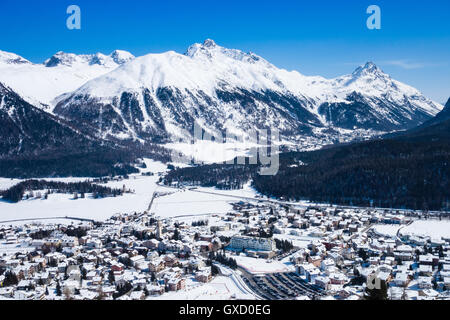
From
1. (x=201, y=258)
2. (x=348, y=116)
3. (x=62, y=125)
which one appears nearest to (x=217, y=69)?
(x=348, y=116)

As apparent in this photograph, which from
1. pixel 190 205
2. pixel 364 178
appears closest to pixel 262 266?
pixel 190 205

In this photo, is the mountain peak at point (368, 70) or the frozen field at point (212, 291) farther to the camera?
the mountain peak at point (368, 70)

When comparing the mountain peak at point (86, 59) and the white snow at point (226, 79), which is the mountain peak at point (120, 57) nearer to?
the mountain peak at point (86, 59)

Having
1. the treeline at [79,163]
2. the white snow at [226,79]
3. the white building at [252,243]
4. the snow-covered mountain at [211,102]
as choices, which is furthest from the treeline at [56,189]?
the white snow at [226,79]

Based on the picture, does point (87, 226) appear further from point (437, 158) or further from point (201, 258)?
point (437, 158)

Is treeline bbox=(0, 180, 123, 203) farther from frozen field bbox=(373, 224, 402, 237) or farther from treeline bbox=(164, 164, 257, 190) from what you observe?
frozen field bbox=(373, 224, 402, 237)

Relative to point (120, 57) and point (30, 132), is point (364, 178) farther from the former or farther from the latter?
point (120, 57)
